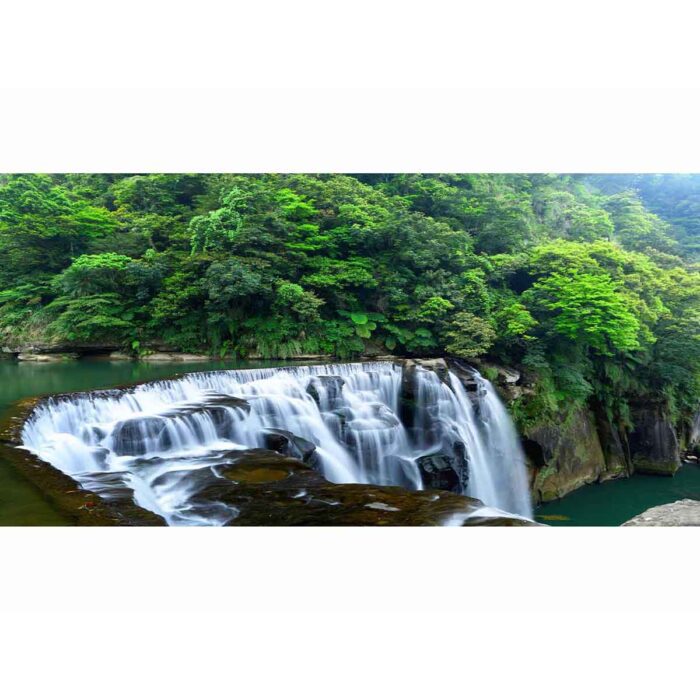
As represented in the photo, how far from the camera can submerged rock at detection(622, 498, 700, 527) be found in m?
4.98

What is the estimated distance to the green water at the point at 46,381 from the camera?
12.7ft

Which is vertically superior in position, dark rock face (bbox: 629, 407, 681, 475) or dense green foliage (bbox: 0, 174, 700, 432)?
dense green foliage (bbox: 0, 174, 700, 432)

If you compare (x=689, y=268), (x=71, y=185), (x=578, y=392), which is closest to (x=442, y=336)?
(x=578, y=392)

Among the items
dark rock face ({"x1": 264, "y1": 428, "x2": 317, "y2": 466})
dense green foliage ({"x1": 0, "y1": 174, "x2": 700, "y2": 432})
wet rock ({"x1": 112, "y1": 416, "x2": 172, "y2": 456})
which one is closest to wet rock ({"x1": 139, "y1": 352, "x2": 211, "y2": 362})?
dense green foliage ({"x1": 0, "y1": 174, "x2": 700, "y2": 432})

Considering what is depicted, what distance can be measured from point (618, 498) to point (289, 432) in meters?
8.63

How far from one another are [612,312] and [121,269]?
1377 cm

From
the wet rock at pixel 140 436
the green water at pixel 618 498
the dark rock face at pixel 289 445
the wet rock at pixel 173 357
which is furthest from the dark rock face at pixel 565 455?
the wet rock at pixel 173 357

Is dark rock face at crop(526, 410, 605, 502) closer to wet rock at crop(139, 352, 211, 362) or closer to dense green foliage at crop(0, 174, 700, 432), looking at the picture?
dense green foliage at crop(0, 174, 700, 432)

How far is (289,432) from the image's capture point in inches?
296

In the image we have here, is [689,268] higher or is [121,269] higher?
[121,269]

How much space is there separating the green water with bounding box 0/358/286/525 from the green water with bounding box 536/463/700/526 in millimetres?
8162

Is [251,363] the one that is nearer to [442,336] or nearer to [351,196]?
[442,336]

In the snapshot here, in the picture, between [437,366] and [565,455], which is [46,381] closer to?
[437,366]

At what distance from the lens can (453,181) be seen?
18.4 meters
